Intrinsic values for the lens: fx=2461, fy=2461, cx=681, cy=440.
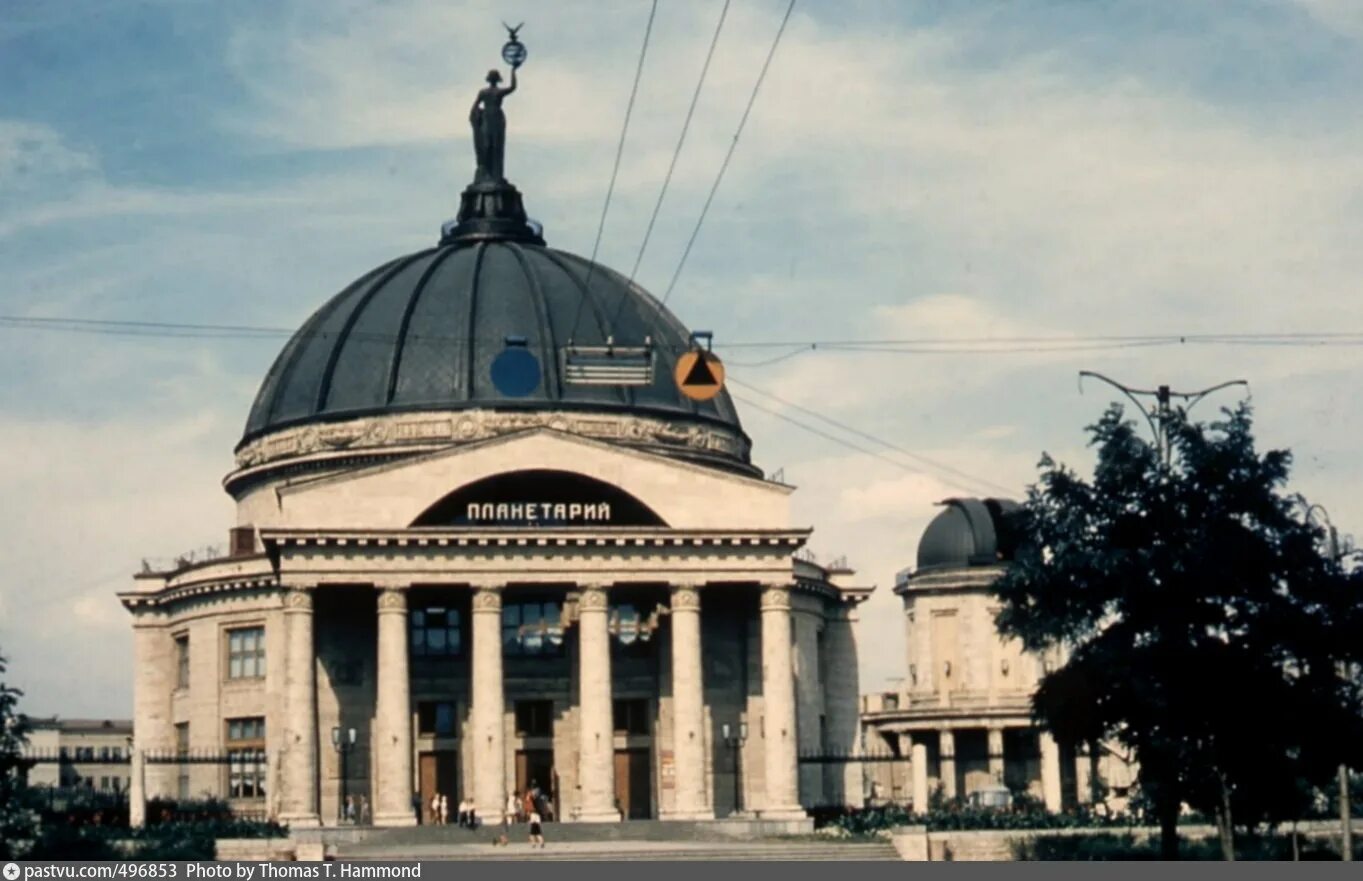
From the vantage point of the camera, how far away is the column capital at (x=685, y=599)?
7462cm

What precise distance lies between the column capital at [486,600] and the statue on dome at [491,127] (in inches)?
1185

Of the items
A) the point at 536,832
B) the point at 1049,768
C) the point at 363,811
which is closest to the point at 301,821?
the point at 363,811

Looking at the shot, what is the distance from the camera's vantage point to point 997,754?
341 ft

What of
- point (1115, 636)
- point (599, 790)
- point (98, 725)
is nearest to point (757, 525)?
point (599, 790)

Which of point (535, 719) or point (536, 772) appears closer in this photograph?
point (536, 772)

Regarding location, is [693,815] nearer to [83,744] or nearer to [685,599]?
[685,599]

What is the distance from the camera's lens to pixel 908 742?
110 m

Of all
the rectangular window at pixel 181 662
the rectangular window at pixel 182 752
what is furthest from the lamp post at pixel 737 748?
the rectangular window at pixel 181 662

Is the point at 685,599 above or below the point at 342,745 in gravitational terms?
above

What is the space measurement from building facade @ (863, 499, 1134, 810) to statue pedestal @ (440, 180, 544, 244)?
23272 millimetres

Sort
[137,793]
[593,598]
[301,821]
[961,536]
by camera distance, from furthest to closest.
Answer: [961,536]
[593,598]
[301,821]
[137,793]

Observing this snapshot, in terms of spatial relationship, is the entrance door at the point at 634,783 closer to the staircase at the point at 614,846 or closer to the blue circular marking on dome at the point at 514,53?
the staircase at the point at 614,846

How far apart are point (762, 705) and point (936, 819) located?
1091cm

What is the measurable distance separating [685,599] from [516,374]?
16.0 metres
